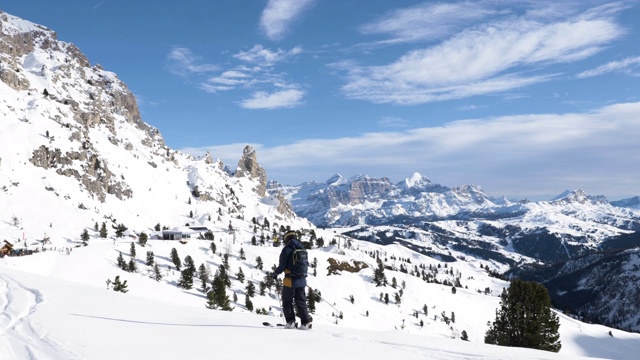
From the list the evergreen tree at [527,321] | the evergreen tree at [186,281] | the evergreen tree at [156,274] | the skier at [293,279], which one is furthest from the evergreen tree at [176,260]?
the skier at [293,279]

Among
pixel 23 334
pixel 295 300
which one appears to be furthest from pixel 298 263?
pixel 23 334

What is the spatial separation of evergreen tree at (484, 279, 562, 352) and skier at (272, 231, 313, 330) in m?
40.2

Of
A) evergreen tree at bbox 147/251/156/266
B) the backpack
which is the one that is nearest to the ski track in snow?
the backpack

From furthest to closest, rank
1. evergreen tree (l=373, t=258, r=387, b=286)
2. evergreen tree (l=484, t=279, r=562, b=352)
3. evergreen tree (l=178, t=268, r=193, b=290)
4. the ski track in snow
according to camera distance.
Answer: evergreen tree (l=373, t=258, r=387, b=286) < evergreen tree (l=178, t=268, r=193, b=290) < evergreen tree (l=484, t=279, r=562, b=352) < the ski track in snow

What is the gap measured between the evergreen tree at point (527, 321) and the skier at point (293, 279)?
40164 millimetres

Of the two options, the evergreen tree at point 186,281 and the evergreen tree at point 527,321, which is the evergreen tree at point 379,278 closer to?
the evergreen tree at point 186,281

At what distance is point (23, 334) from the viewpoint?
11.9m

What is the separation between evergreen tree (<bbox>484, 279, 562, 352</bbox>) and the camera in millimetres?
47969

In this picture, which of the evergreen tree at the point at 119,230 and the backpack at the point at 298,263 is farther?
the evergreen tree at the point at 119,230

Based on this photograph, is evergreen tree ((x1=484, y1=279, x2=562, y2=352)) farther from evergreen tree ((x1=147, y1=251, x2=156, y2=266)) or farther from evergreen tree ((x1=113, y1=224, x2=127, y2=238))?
evergreen tree ((x1=113, y1=224, x2=127, y2=238))

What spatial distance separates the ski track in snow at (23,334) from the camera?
1006 centimetres

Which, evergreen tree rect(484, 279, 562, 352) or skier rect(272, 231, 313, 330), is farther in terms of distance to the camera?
evergreen tree rect(484, 279, 562, 352)

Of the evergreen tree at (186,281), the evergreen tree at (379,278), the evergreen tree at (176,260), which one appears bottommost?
the evergreen tree at (379,278)

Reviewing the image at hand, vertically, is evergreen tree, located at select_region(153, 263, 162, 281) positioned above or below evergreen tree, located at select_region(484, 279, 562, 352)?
below
